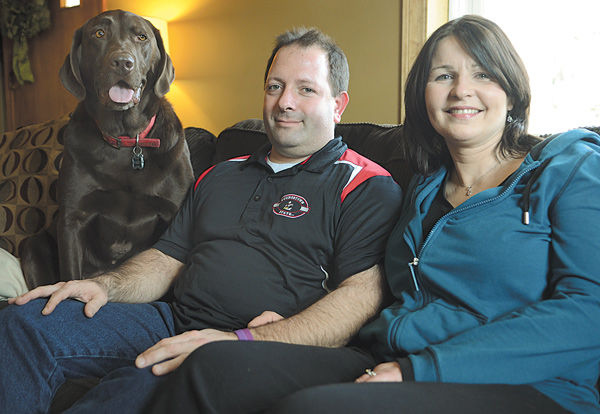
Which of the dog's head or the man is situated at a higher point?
the dog's head

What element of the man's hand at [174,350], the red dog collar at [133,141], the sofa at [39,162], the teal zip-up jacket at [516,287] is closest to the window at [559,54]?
the sofa at [39,162]

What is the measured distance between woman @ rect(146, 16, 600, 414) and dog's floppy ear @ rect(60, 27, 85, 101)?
128 centimetres

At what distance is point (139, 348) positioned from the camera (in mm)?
1377

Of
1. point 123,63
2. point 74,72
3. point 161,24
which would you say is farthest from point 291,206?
point 161,24

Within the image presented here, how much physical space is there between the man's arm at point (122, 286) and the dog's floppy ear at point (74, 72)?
0.75 meters

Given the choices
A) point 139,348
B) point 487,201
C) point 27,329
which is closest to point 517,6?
point 487,201

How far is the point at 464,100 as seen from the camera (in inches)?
46.0

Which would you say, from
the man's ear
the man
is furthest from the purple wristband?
the man's ear

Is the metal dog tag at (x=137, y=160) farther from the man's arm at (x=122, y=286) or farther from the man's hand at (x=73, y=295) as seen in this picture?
the man's hand at (x=73, y=295)

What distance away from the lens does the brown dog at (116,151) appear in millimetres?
1923

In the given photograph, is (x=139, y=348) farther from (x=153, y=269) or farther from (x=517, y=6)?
(x=517, y=6)

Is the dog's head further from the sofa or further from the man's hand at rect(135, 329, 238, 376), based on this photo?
the man's hand at rect(135, 329, 238, 376)

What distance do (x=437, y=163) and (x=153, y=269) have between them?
86 cm

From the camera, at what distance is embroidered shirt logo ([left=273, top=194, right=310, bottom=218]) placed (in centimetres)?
145
